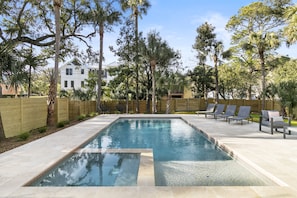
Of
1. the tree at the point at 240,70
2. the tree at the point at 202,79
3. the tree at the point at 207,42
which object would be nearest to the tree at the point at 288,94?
the tree at the point at 207,42

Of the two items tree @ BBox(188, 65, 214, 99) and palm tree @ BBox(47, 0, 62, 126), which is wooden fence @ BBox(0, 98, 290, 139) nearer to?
palm tree @ BBox(47, 0, 62, 126)

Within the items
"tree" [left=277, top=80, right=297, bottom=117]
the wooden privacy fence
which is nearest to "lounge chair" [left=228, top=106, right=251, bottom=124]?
"tree" [left=277, top=80, right=297, bottom=117]

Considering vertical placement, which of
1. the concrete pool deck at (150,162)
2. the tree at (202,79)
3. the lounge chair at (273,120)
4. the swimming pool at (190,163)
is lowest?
the swimming pool at (190,163)

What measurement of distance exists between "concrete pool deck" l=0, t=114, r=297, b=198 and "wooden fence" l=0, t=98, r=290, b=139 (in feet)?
5.84

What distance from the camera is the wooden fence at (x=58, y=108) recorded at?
8859 mm

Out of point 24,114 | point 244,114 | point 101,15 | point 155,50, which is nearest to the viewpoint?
point 24,114

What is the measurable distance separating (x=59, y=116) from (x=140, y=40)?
10705mm

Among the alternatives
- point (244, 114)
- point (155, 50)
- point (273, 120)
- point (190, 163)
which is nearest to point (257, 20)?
point (155, 50)

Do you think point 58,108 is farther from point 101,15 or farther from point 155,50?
point 155,50

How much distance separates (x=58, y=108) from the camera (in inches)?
527

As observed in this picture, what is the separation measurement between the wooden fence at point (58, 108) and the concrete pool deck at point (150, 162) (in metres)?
1.78

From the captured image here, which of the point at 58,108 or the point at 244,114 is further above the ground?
the point at 58,108

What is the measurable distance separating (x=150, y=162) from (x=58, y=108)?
904 cm

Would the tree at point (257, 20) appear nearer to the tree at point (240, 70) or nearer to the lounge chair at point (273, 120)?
the tree at point (240, 70)
